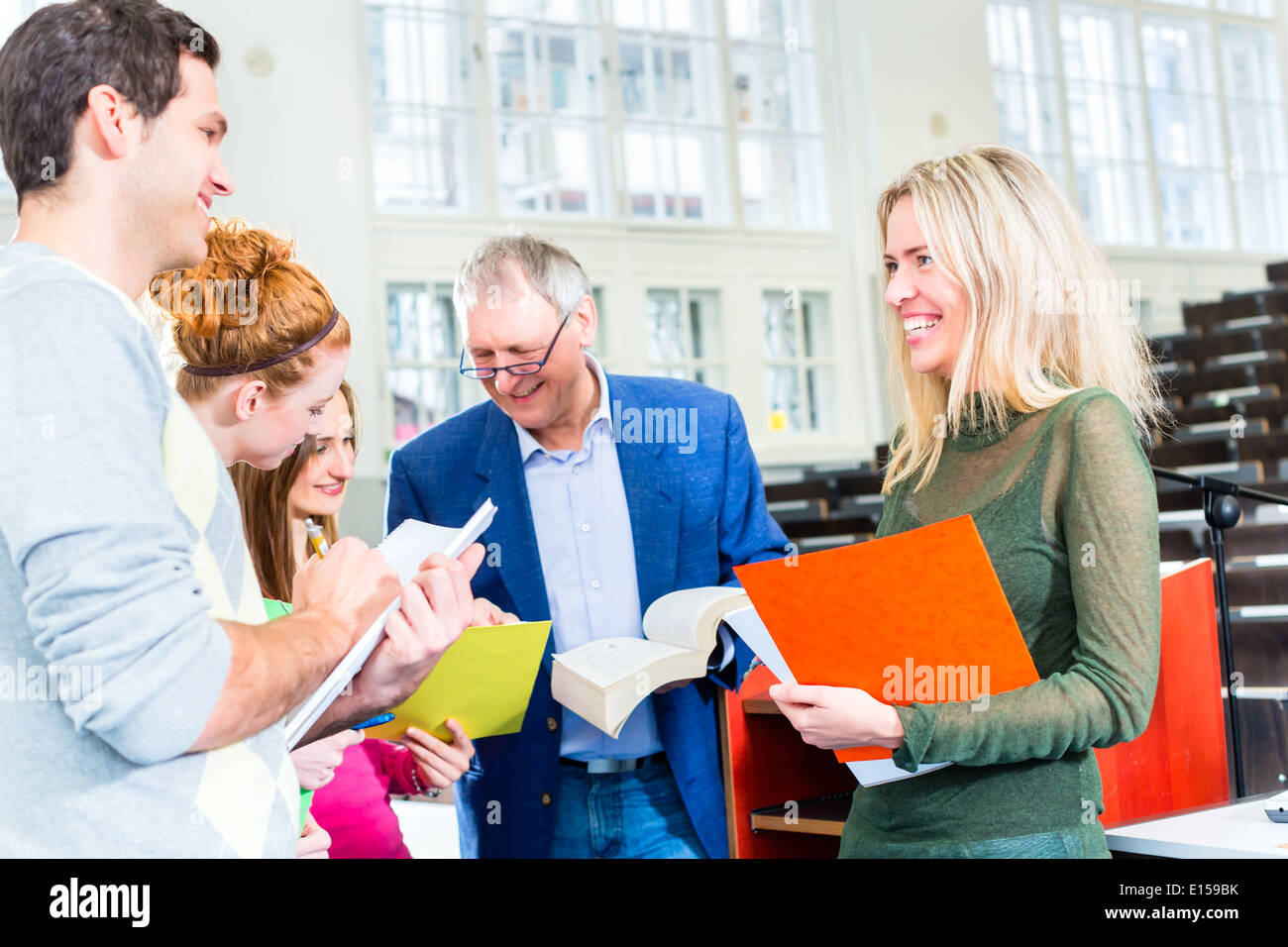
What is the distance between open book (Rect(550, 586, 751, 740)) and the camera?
1.57 metres

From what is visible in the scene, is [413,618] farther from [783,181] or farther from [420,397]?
[783,181]

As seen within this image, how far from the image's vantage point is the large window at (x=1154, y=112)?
10.8 meters

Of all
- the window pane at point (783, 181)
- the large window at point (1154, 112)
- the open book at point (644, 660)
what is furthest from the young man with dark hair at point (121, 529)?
the large window at point (1154, 112)

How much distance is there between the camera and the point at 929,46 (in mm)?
10008

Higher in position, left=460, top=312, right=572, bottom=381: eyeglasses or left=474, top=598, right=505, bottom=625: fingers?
left=460, top=312, right=572, bottom=381: eyeglasses

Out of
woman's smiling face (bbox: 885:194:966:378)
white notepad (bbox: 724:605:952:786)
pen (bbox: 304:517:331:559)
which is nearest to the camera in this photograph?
white notepad (bbox: 724:605:952:786)

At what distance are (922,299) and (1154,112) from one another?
11380mm

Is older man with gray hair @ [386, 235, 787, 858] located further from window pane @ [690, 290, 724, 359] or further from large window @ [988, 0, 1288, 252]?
large window @ [988, 0, 1288, 252]

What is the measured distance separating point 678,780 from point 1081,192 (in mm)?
10323

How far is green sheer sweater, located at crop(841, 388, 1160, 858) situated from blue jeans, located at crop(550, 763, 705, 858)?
48cm

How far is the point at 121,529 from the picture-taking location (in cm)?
84

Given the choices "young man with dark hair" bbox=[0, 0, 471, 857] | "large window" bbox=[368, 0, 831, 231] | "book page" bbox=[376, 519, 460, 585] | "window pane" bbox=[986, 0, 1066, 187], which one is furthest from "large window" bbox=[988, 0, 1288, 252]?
"young man with dark hair" bbox=[0, 0, 471, 857]

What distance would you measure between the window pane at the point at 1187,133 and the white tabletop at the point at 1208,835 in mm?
10940
